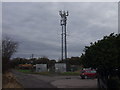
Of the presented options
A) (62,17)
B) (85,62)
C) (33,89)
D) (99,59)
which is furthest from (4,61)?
(62,17)

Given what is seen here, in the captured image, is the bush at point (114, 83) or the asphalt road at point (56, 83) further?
the asphalt road at point (56, 83)

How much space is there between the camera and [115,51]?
16.6m

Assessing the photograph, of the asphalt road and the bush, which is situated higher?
the bush

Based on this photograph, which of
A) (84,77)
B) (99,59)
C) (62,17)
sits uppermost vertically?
(62,17)

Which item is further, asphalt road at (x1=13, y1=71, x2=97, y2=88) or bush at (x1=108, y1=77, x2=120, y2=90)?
asphalt road at (x1=13, y1=71, x2=97, y2=88)

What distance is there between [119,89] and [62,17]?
147 ft

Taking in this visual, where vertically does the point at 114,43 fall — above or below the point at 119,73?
above

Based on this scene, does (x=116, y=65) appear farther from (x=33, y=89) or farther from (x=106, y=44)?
(x=33, y=89)

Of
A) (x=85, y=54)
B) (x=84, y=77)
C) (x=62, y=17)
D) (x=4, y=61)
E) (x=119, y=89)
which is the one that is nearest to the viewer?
(x=119, y=89)

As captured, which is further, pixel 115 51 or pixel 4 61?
pixel 4 61

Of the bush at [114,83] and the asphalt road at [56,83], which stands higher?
the bush at [114,83]

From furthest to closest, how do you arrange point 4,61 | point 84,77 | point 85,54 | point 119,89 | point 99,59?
1. point 84,77
2. point 4,61
3. point 85,54
4. point 99,59
5. point 119,89

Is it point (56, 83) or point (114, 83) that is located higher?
point (114, 83)

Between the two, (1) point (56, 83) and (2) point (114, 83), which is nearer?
(2) point (114, 83)
